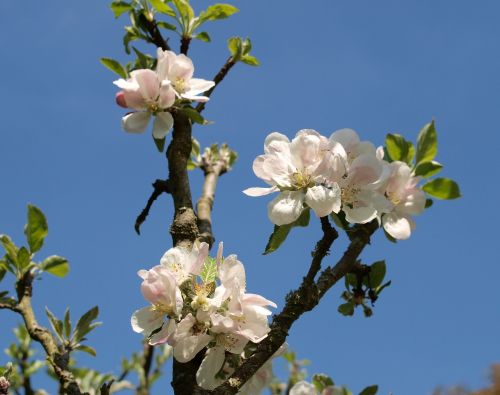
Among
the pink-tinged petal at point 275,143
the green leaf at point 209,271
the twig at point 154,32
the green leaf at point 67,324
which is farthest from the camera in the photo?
the twig at point 154,32

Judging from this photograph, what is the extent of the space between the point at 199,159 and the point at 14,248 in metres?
1.08

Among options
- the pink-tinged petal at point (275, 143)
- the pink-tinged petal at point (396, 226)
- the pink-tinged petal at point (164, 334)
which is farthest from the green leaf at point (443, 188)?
the pink-tinged petal at point (164, 334)

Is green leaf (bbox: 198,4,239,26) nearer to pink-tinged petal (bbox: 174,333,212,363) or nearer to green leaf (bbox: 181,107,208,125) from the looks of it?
green leaf (bbox: 181,107,208,125)

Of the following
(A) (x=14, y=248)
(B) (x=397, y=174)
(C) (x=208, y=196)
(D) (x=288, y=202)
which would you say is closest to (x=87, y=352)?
(A) (x=14, y=248)

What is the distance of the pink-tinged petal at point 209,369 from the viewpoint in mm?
1620

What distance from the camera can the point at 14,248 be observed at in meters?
2.30

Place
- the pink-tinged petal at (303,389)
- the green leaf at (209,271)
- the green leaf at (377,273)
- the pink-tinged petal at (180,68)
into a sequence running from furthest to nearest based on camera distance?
the pink-tinged petal at (180,68)
the green leaf at (377,273)
the pink-tinged petal at (303,389)
the green leaf at (209,271)

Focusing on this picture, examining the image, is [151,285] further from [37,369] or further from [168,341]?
[37,369]

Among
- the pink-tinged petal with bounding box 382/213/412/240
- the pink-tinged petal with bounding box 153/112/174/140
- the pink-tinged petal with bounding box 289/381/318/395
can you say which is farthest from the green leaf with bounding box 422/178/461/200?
the pink-tinged petal with bounding box 153/112/174/140

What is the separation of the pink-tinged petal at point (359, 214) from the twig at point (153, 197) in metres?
0.71

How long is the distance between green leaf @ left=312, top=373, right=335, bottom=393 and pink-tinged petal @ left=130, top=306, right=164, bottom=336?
717mm

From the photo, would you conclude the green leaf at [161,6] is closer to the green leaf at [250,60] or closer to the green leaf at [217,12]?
the green leaf at [217,12]

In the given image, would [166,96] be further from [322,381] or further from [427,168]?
[322,381]

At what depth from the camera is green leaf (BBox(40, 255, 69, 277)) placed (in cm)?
235
